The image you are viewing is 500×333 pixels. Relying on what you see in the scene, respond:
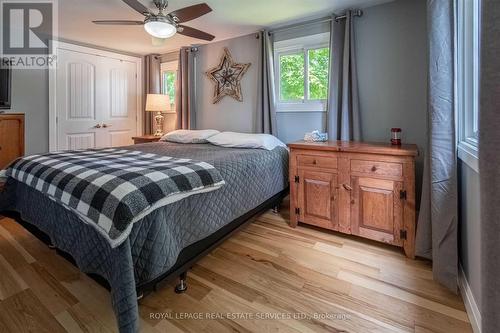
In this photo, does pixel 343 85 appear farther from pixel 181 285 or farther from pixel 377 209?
pixel 181 285

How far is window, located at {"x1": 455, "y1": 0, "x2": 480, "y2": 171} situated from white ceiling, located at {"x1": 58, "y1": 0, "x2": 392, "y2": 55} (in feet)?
4.34

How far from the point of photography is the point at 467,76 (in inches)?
58.6

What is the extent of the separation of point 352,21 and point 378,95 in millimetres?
798

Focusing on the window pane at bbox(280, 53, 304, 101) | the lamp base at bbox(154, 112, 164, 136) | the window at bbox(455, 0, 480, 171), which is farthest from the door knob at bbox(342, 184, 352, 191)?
the lamp base at bbox(154, 112, 164, 136)

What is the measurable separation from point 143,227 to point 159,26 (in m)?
1.77

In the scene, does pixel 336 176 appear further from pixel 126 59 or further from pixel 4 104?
pixel 126 59

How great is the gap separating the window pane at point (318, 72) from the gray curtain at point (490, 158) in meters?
2.39

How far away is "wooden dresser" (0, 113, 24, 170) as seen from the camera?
310 centimetres

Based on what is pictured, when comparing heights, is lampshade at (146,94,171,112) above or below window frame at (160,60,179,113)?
below

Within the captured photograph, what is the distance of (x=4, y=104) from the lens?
303 cm

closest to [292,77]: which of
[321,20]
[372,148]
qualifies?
[321,20]

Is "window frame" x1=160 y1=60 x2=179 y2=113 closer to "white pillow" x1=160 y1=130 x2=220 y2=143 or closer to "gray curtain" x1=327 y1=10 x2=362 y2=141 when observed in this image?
"white pillow" x1=160 y1=130 x2=220 y2=143

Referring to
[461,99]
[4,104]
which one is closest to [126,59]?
[4,104]

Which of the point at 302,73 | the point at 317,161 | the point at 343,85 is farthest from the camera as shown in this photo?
the point at 302,73
